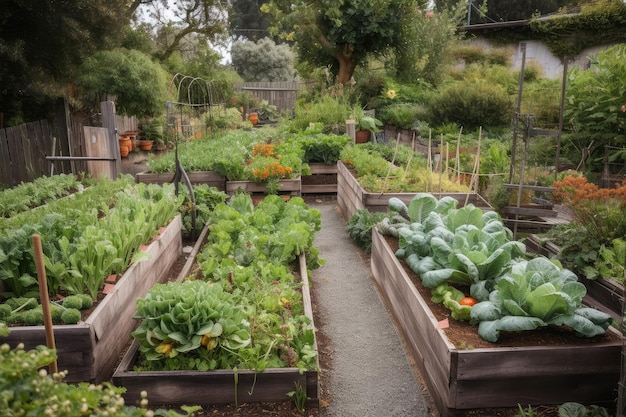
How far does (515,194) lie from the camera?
5977mm

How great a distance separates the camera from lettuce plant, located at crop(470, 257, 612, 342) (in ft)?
9.23

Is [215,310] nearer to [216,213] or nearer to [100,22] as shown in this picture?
[216,213]

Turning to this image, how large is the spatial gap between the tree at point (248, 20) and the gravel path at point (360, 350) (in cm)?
3541

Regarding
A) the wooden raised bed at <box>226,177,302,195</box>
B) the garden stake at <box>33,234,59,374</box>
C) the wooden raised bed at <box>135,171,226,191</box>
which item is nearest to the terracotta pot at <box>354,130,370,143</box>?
the wooden raised bed at <box>226,177,302,195</box>

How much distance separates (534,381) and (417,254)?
4.74ft

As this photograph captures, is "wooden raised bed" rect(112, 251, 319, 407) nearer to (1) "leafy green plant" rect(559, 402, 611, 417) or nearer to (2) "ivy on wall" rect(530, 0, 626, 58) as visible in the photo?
(1) "leafy green plant" rect(559, 402, 611, 417)

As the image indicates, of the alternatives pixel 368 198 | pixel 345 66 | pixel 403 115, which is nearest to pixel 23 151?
pixel 368 198

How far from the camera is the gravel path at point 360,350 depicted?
3207mm

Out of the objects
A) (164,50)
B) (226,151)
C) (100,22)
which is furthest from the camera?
(164,50)

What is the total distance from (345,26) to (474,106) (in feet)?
14.4

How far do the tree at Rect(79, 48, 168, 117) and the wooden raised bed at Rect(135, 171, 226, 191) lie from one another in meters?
3.97

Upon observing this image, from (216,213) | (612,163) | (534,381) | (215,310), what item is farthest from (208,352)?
(612,163)

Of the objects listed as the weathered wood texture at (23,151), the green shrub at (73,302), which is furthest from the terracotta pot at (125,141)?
the green shrub at (73,302)

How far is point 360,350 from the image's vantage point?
12.7 feet
